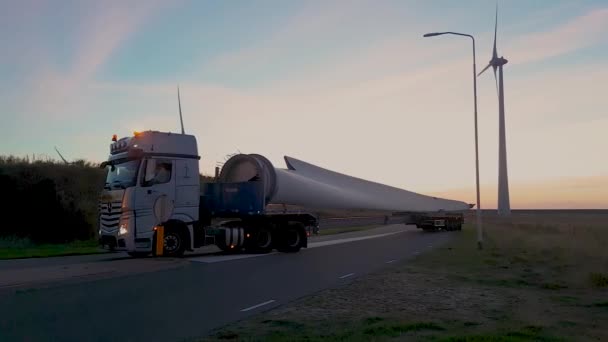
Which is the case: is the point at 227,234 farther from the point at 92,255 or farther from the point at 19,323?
the point at 19,323

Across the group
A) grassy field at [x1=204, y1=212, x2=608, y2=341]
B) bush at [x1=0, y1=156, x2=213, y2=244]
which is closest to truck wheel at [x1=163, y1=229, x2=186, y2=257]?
grassy field at [x1=204, y1=212, x2=608, y2=341]

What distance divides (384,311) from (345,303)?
3.50 ft

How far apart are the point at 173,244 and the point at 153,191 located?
6.24 ft

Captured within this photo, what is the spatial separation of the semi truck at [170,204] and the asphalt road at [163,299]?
119cm

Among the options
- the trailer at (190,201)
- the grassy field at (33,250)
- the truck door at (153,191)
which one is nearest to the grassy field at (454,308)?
the trailer at (190,201)

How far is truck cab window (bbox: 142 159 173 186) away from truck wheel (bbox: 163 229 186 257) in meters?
1.72

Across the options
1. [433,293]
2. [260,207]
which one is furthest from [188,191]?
[433,293]

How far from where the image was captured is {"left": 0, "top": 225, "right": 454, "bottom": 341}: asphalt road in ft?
27.6

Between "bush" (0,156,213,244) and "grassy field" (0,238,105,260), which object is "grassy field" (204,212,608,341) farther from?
"bush" (0,156,213,244)

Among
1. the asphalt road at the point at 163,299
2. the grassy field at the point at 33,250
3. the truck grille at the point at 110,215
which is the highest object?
the truck grille at the point at 110,215

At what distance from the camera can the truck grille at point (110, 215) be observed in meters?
19.1

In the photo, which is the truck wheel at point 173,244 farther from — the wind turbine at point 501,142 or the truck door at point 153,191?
the wind turbine at point 501,142

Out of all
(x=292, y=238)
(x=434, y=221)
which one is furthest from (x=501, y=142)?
(x=292, y=238)

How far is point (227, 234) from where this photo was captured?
72.7 feet
